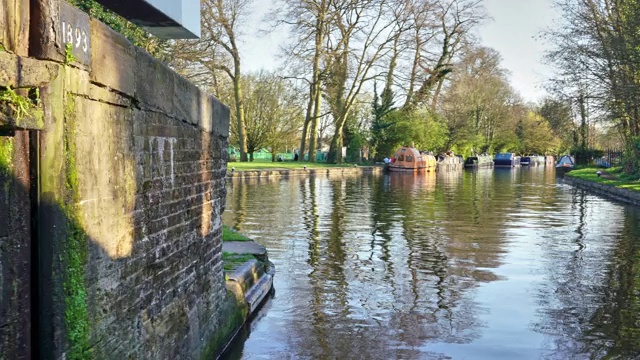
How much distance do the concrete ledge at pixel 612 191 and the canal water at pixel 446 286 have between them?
452cm

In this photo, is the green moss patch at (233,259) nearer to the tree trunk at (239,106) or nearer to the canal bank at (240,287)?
the canal bank at (240,287)

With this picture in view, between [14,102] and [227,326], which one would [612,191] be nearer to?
[227,326]

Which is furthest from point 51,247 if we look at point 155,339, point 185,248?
point 185,248

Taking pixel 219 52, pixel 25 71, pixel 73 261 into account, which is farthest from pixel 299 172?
pixel 25 71

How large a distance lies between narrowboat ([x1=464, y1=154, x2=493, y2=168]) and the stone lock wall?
56922 mm

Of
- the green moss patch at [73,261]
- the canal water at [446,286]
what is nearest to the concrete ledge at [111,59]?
the green moss patch at [73,261]

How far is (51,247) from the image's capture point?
326cm

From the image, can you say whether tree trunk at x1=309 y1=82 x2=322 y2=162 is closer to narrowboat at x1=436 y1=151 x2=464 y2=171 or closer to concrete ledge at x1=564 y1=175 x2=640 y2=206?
narrowboat at x1=436 y1=151 x2=464 y2=171

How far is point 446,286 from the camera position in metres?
8.70

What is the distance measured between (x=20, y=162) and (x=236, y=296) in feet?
13.3

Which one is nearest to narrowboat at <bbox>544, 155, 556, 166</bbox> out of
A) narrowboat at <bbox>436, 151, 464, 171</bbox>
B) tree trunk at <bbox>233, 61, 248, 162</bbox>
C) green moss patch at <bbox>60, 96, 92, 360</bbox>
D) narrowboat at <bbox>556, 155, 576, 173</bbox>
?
narrowboat at <bbox>436, 151, 464, 171</bbox>

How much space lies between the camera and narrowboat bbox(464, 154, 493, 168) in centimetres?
6072

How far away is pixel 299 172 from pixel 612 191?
58.1 ft

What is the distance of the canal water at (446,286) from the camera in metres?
6.33
